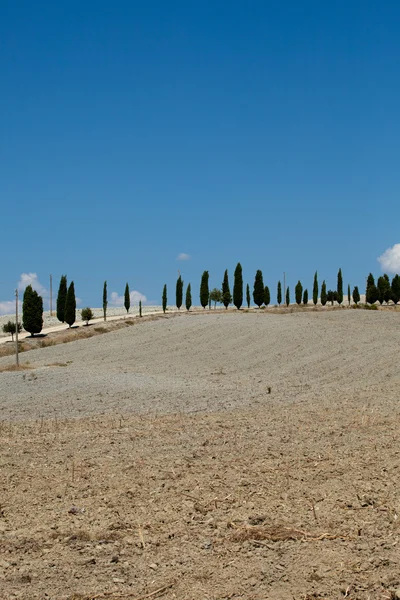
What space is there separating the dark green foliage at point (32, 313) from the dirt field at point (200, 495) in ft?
136

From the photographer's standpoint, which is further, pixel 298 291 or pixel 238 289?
pixel 298 291

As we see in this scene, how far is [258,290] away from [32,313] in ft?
128

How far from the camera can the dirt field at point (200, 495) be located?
5.19 m

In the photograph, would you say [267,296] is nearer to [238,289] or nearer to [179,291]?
[238,289]

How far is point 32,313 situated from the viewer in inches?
2361

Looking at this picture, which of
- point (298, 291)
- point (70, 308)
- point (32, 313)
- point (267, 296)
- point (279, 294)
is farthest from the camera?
point (298, 291)

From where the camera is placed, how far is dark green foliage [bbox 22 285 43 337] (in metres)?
59.9

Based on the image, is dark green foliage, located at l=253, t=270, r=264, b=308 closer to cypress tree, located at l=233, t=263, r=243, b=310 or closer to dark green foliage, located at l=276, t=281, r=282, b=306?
cypress tree, located at l=233, t=263, r=243, b=310

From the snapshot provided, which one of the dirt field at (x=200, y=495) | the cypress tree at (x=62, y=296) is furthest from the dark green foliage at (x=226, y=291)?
the dirt field at (x=200, y=495)

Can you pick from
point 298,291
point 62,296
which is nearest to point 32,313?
point 62,296

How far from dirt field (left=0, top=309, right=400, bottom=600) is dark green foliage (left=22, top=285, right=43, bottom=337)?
136 ft

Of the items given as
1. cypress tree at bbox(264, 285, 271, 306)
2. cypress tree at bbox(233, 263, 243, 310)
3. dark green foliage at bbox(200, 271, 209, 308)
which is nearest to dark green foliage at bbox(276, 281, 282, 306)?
cypress tree at bbox(264, 285, 271, 306)

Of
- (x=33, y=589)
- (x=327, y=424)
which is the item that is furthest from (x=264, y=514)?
(x=327, y=424)

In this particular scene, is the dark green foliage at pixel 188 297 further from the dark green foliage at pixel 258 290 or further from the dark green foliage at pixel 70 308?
the dark green foliage at pixel 70 308
